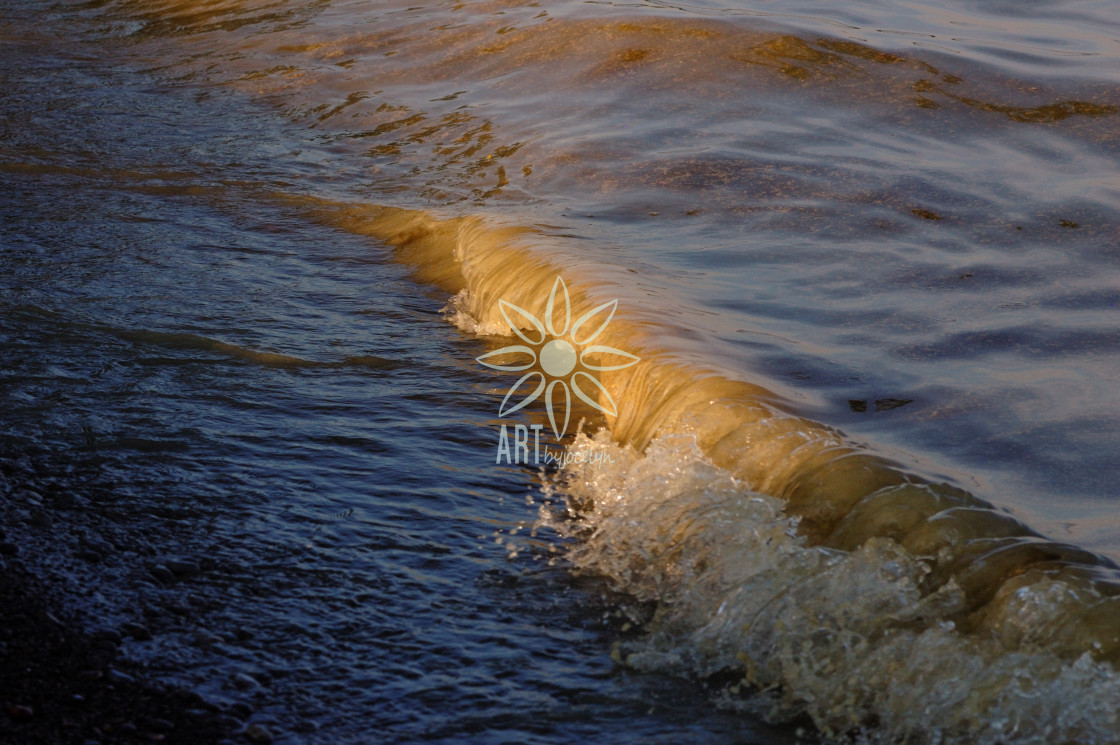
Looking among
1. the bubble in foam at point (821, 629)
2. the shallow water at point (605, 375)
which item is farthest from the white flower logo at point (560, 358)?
the bubble in foam at point (821, 629)

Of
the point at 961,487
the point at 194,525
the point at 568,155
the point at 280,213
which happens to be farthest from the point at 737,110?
the point at 194,525

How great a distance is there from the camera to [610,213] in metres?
6.80

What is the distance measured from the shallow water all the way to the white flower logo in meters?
0.09

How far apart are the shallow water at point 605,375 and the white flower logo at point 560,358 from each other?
92 mm

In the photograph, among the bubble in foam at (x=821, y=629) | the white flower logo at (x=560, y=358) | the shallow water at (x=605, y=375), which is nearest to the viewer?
the bubble in foam at (x=821, y=629)

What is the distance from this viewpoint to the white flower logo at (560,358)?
4.68 meters

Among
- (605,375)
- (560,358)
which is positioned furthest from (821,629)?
(560,358)

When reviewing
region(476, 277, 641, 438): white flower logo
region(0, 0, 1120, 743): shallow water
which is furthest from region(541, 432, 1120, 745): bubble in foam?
region(476, 277, 641, 438): white flower logo

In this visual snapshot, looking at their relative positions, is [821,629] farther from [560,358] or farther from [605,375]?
[560,358]

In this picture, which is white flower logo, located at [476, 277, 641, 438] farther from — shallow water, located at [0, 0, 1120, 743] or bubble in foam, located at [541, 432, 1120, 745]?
bubble in foam, located at [541, 432, 1120, 745]

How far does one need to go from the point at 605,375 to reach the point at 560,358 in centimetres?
37

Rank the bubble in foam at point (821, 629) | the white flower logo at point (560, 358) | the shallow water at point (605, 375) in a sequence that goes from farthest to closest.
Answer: the white flower logo at point (560, 358) < the shallow water at point (605, 375) < the bubble in foam at point (821, 629)

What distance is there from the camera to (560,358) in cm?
502

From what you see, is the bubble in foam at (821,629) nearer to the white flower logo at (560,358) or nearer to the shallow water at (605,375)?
the shallow water at (605,375)
